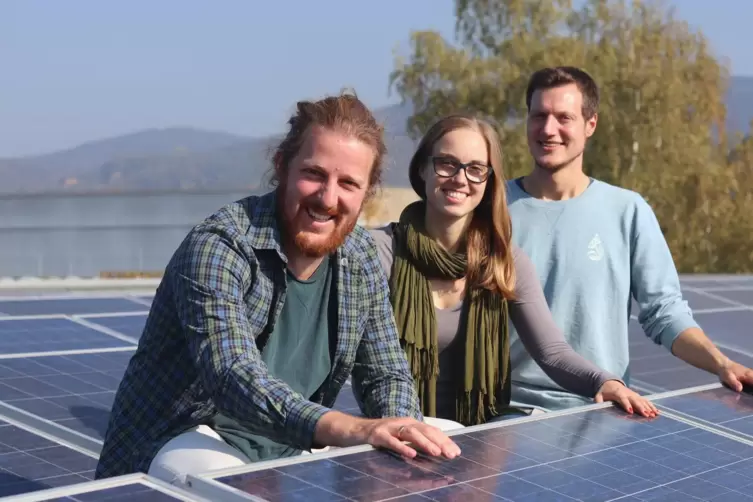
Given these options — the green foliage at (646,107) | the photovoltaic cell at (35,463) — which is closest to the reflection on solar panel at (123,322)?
the photovoltaic cell at (35,463)

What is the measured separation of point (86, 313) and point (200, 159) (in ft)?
240

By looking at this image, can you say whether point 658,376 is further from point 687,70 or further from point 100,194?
point 687,70

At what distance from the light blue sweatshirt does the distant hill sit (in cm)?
91

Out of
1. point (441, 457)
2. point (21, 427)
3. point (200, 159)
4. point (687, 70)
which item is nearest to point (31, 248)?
point (687, 70)

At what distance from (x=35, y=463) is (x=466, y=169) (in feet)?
6.35

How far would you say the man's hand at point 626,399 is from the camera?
13.4 feet

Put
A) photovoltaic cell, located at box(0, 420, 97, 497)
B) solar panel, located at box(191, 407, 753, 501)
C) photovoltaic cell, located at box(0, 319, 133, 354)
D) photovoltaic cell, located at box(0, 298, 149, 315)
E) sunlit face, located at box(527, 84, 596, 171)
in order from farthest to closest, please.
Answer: photovoltaic cell, located at box(0, 298, 149, 315)
photovoltaic cell, located at box(0, 319, 133, 354)
sunlit face, located at box(527, 84, 596, 171)
photovoltaic cell, located at box(0, 420, 97, 497)
solar panel, located at box(191, 407, 753, 501)

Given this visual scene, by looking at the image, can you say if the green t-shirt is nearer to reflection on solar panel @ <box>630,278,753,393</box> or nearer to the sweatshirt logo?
the sweatshirt logo

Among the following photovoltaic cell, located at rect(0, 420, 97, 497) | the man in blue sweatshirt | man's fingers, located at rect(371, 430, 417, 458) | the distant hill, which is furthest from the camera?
the distant hill

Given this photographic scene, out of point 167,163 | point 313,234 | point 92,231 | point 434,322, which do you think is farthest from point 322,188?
point 167,163

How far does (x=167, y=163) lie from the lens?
8831 centimetres

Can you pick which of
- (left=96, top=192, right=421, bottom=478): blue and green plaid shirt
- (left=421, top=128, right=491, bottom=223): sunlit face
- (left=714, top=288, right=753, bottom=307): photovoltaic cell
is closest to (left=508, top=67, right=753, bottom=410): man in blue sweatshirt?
(left=421, top=128, right=491, bottom=223): sunlit face

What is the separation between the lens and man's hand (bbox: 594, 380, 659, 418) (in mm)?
4098

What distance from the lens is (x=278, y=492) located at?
2.81 meters
